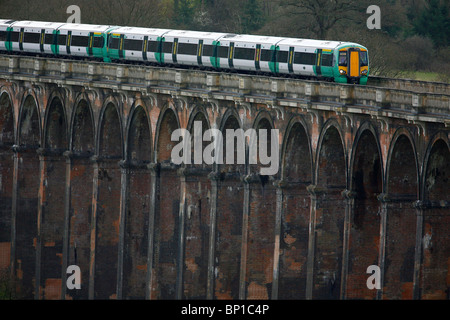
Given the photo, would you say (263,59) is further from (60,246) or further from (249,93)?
(60,246)

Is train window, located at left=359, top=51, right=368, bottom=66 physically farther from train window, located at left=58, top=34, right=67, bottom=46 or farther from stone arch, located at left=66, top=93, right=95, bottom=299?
train window, located at left=58, top=34, right=67, bottom=46

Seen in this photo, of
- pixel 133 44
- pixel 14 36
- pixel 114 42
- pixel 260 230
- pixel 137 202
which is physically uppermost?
pixel 14 36

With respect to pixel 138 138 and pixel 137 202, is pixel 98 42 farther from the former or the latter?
pixel 137 202

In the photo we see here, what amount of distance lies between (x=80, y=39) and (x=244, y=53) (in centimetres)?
1544

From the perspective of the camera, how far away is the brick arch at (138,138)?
63.3 meters

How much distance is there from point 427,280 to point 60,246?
1208 inches

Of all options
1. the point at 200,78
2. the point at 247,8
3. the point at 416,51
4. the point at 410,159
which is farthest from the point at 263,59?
the point at 247,8

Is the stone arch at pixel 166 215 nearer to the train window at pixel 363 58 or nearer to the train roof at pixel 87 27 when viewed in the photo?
the train window at pixel 363 58

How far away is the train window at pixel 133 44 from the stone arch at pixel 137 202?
591 cm

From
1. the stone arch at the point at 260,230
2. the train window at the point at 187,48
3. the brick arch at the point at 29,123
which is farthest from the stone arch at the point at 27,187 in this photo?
the stone arch at the point at 260,230

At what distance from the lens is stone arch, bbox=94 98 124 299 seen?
65.6 meters

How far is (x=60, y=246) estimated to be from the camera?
231 ft

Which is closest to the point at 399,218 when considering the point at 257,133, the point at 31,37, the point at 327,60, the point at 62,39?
the point at 257,133

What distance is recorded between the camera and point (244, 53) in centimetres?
6016
